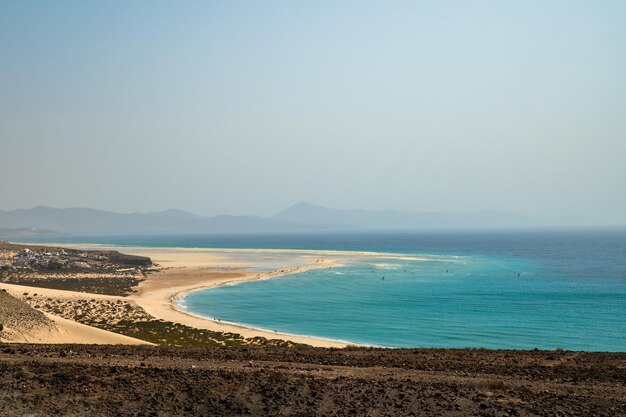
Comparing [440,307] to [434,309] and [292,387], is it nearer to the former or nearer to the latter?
[434,309]

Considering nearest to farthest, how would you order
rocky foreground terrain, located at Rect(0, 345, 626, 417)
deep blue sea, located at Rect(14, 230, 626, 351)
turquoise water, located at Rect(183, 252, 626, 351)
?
rocky foreground terrain, located at Rect(0, 345, 626, 417) → turquoise water, located at Rect(183, 252, 626, 351) → deep blue sea, located at Rect(14, 230, 626, 351)

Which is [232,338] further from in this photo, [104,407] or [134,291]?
[134,291]

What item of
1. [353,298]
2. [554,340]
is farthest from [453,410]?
[353,298]

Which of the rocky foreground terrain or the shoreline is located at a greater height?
the rocky foreground terrain

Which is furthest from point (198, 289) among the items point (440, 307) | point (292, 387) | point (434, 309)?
point (292, 387)


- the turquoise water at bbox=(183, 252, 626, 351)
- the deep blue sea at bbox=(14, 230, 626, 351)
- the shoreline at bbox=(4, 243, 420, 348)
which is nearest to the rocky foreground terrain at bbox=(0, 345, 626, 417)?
the shoreline at bbox=(4, 243, 420, 348)

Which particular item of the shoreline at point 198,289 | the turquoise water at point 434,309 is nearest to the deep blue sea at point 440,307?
the turquoise water at point 434,309

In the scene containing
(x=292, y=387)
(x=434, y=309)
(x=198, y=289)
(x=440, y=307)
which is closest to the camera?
(x=292, y=387)

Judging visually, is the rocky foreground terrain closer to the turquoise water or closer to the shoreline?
the shoreline
